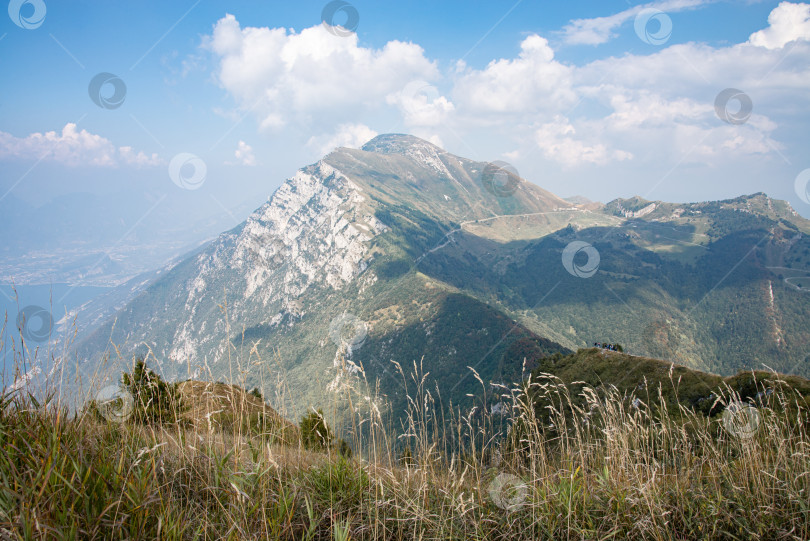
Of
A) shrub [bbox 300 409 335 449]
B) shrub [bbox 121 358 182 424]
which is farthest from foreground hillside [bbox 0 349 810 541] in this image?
shrub [bbox 121 358 182 424]

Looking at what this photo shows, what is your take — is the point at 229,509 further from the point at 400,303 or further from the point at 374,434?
the point at 400,303

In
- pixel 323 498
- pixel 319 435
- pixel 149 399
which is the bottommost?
pixel 323 498

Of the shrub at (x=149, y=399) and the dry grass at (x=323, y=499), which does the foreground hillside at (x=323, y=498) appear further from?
the shrub at (x=149, y=399)

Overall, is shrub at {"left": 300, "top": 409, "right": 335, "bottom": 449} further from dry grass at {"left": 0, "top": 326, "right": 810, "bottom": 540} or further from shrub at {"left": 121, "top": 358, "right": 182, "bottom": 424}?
shrub at {"left": 121, "top": 358, "right": 182, "bottom": 424}

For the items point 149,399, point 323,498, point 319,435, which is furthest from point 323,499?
point 149,399

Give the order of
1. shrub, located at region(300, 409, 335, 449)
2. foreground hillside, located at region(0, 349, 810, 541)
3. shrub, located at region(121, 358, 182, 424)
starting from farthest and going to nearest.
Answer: shrub, located at region(121, 358, 182, 424)
shrub, located at region(300, 409, 335, 449)
foreground hillside, located at region(0, 349, 810, 541)

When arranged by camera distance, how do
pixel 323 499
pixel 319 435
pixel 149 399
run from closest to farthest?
pixel 323 499, pixel 319 435, pixel 149 399

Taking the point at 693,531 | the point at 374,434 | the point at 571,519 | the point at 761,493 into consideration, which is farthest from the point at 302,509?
the point at 761,493

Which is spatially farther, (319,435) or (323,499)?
(319,435)

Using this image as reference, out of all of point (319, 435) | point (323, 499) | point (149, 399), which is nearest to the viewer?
point (323, 499)

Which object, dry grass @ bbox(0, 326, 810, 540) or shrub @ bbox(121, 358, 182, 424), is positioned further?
shrub @ bbox(121, 358, 182, 424)

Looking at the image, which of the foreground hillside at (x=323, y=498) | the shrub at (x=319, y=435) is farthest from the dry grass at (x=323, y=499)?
the shrub at (x=319, y=435)

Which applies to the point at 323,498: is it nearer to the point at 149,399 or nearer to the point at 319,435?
the point at 319,435

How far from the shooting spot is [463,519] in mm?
3375
